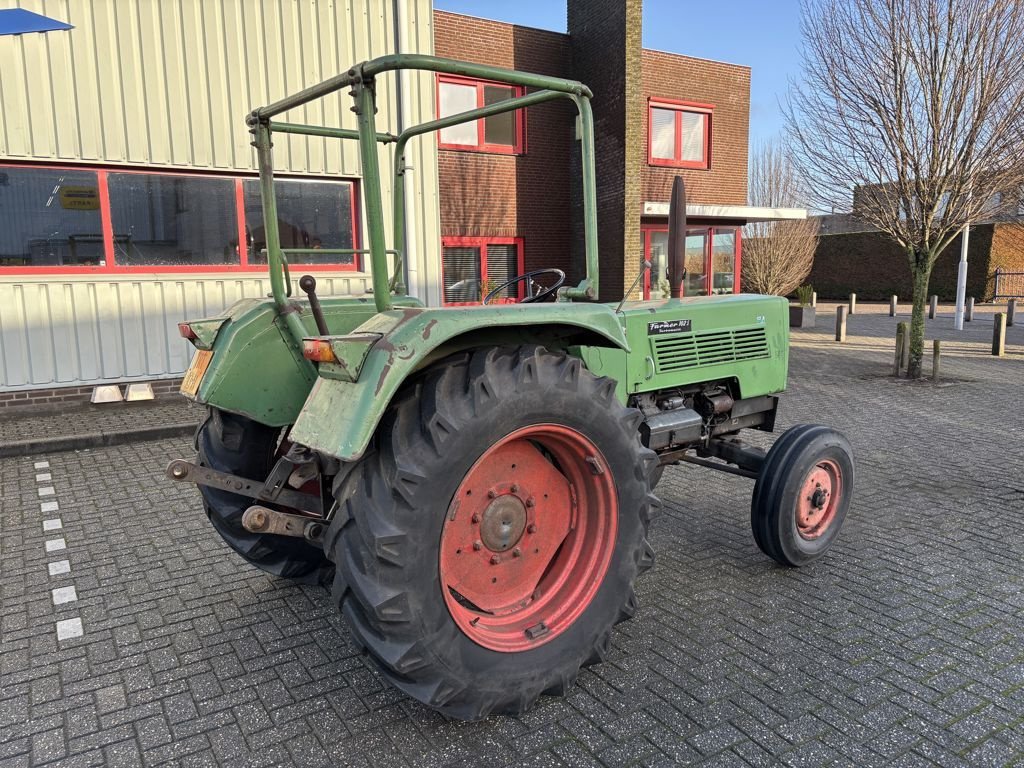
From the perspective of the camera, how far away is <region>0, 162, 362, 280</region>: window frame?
275 inches

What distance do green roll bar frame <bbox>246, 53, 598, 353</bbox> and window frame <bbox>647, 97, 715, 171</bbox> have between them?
12853 millimetres

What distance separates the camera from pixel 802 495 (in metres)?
3.58

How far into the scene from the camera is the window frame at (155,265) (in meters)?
6.98

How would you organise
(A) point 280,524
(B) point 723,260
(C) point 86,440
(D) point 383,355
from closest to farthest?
(D) point 383,355 < (A) point 280,524 < (C) point 86,440 < (B) point 723,260

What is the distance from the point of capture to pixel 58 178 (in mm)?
7016

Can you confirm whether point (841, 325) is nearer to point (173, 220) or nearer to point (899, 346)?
point (899, 346)

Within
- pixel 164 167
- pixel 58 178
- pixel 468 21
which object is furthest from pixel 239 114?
pixel 468 21

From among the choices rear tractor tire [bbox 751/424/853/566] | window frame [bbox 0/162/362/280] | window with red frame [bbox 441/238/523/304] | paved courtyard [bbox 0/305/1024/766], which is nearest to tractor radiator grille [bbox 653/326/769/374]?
rear tractor tire [bbox 751/424/853/566]

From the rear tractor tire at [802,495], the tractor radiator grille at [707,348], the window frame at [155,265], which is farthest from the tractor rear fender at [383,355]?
the window frame at [155,265]

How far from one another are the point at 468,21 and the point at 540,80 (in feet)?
40.0

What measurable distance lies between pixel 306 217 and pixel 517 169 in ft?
21.6

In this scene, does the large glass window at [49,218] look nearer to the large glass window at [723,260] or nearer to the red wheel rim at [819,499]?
the red wheel rim at [819,499]

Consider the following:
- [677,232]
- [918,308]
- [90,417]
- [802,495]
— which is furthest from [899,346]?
[90,417]

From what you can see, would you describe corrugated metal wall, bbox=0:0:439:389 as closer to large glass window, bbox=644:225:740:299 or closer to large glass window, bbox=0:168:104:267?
large glass window, bbox=0:168:104:267
